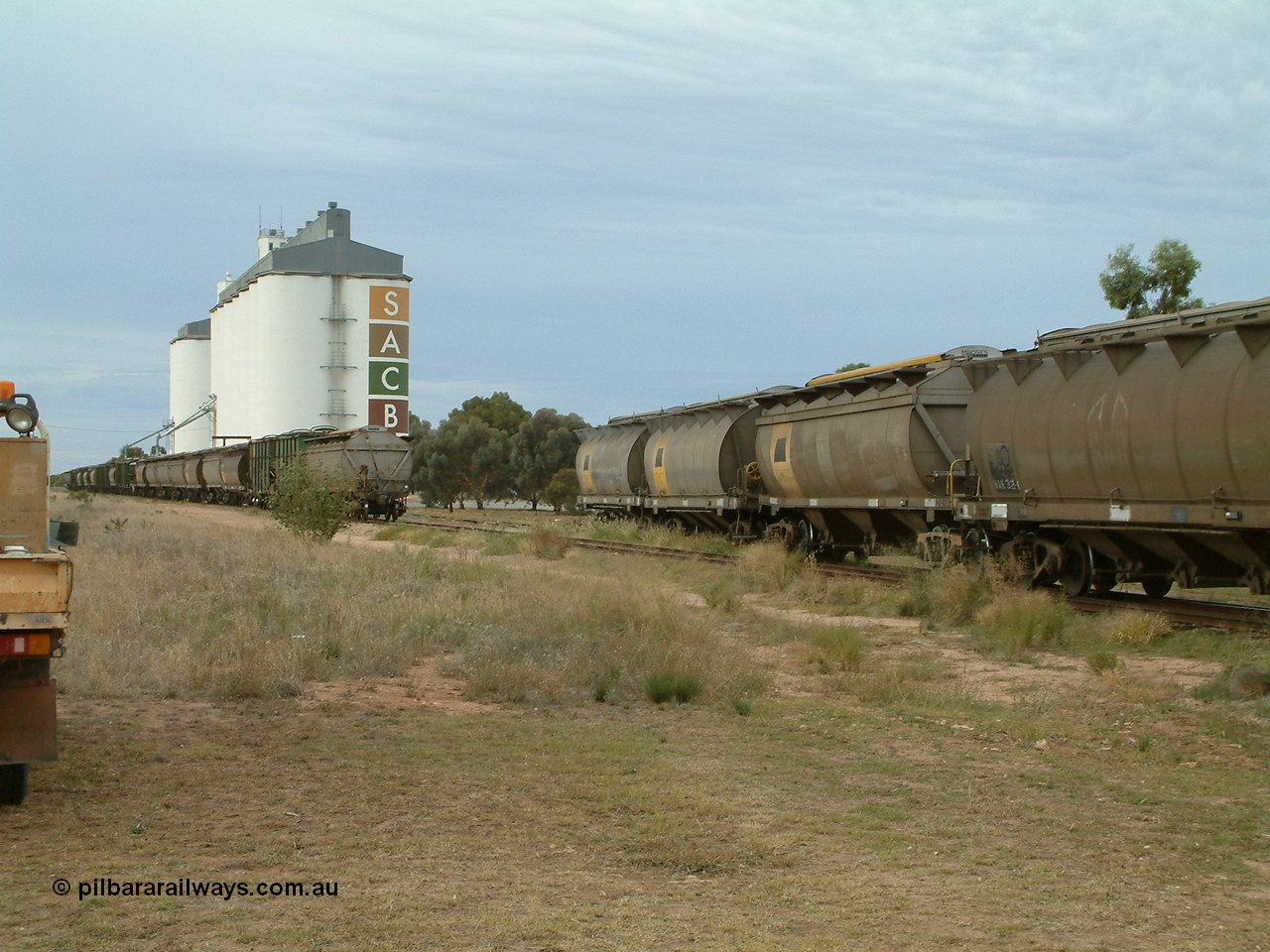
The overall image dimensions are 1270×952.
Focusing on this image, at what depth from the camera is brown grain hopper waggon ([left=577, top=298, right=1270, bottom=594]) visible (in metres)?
12.6

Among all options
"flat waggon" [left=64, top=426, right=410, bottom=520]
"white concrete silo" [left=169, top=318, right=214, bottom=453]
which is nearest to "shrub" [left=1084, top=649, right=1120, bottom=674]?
"flat waggon" [left=64, top=426, right=410, bottom=520]

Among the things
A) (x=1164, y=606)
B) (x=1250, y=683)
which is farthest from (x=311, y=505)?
(x=1250, y=683)

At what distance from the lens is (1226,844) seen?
5938 millimetres

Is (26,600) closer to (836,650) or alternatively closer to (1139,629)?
(836,650)

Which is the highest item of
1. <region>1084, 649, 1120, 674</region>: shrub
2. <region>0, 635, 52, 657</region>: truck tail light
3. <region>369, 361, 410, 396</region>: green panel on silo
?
<region>369, 361, 410, 396</region>: green panel on silo

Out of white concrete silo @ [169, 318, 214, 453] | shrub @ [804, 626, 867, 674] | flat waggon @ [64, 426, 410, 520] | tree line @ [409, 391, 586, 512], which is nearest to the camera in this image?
shrub @ [804, 626, 867, 674]

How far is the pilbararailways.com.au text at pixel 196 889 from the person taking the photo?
16.3 feet

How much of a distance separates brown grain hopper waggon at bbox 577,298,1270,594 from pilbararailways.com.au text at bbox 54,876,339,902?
10664 millimetres

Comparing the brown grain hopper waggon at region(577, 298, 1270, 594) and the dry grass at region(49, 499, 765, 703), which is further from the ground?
the brown grain hopper waggon at region(577, 298, 1270, 594)

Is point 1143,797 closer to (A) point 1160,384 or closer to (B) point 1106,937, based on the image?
(B) point 1106,937

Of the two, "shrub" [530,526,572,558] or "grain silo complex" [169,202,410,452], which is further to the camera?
"grain silo complex" [169,202,410,452]

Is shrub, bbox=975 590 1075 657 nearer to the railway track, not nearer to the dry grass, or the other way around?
the railway track

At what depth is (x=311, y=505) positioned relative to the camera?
25.2 m

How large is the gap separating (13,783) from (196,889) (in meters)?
1.89
